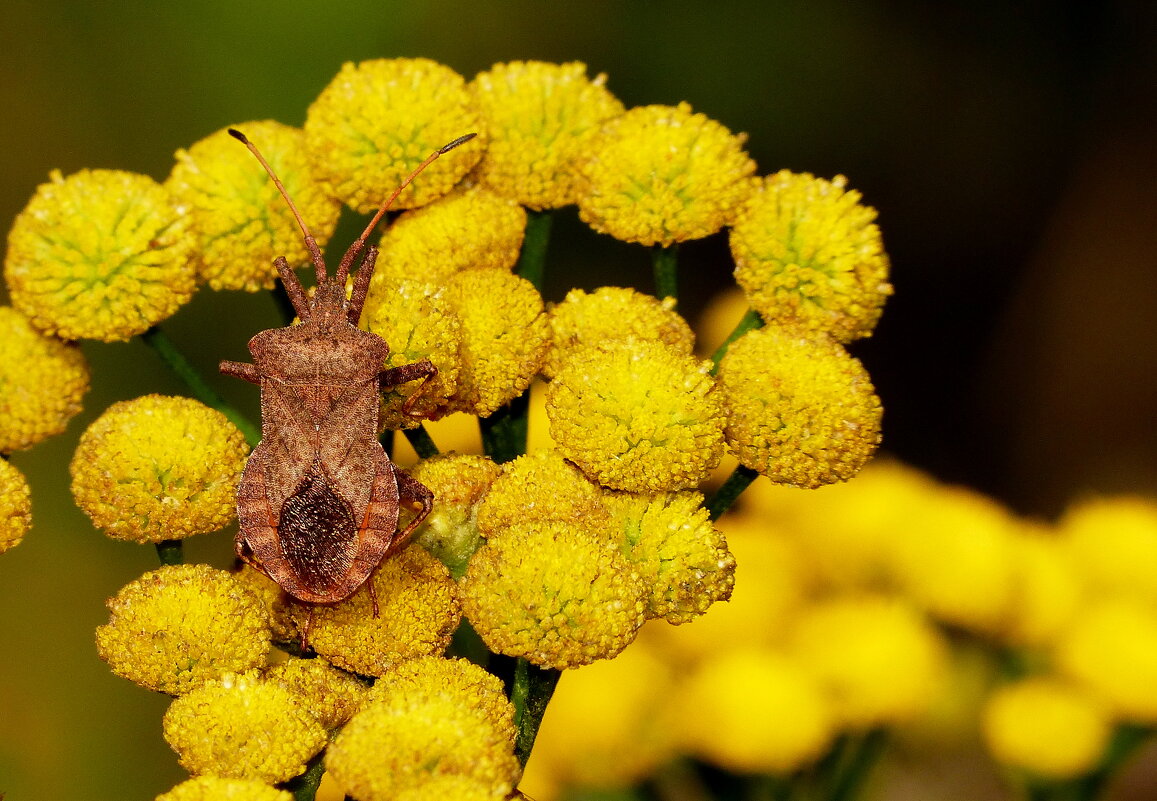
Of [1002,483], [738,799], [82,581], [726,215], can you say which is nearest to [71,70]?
[82,581]

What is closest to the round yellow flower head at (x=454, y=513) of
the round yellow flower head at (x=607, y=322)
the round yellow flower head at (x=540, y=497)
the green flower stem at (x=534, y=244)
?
the round yellow flower head at (x=540, y=497)

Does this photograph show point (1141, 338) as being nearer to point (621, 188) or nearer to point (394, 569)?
point (621, 188)

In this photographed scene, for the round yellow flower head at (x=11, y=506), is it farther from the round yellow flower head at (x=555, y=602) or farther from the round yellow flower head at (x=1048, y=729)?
the round yellow flower head at (x=1048, y=729)

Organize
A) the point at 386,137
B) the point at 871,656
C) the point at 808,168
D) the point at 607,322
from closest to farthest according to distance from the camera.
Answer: the point at 607,322
the point at 386,137
the point at 871,656
the point at 808,168

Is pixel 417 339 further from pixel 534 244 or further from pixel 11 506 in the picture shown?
pixel 11 506

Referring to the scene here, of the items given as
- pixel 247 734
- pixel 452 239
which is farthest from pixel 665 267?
pixel 247 734

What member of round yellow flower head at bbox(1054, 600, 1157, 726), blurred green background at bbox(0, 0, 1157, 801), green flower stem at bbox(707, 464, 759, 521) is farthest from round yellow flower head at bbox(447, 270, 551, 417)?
blurred green background at bbox(0, 0, 1157, 801)

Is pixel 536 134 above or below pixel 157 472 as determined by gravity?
above
